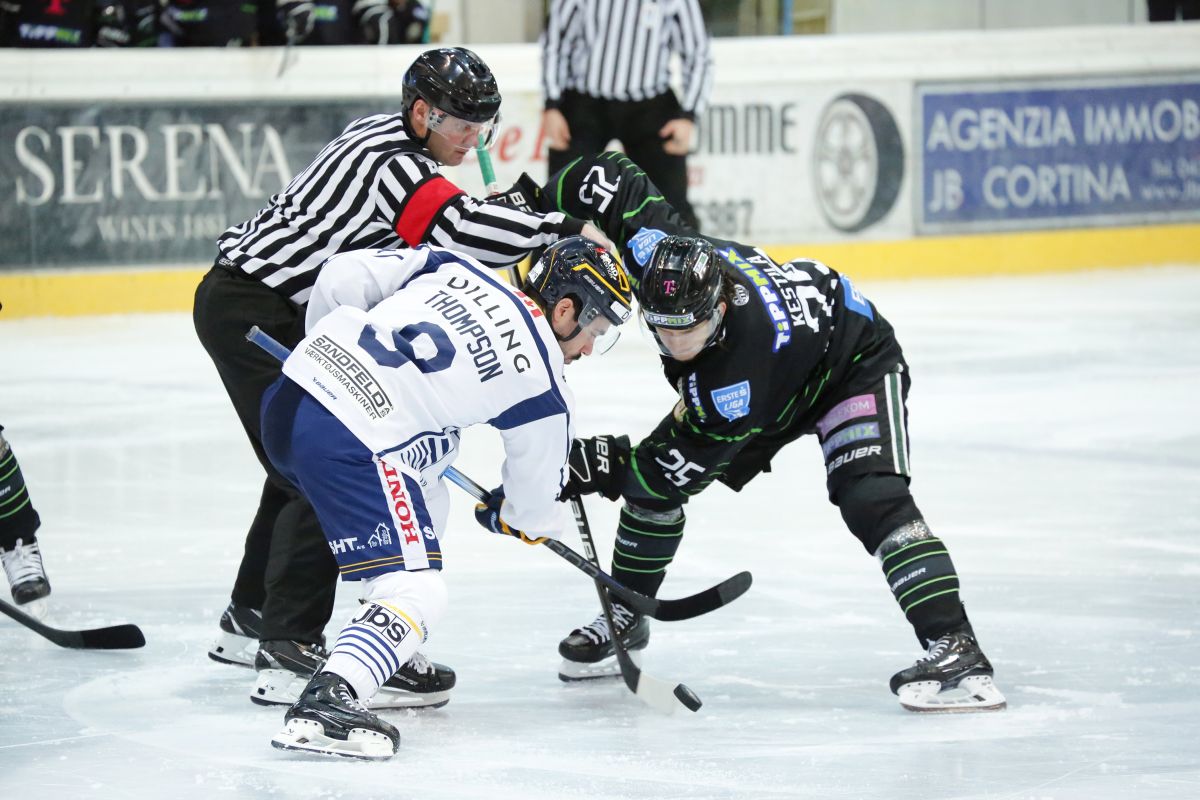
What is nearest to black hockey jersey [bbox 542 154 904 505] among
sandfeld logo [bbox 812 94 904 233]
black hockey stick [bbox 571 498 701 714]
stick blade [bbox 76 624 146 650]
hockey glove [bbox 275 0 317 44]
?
black hockey stick [bbox 571 498 701 714]

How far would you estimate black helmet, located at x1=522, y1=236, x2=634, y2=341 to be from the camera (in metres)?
2.79

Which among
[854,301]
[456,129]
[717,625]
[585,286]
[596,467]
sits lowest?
[717,625]


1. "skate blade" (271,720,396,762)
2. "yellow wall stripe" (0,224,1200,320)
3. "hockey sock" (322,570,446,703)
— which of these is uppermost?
"hockey sock" (322,570,446,703)

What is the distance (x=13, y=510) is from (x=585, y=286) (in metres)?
1.45

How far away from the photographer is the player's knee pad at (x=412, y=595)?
2674mm

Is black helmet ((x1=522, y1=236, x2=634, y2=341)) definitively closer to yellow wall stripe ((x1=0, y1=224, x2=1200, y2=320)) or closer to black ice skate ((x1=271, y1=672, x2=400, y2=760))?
black ice skate ((x1=271, y1=672, x2=400, y2=760))

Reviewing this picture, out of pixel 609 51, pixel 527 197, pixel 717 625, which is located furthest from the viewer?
pixel 609 51

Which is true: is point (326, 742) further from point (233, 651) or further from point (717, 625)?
point (717, 625)

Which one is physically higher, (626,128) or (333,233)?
(333,233)

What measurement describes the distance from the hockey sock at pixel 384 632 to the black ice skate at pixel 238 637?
0.67 metres

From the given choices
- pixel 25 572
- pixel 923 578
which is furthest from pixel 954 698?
pixel 25 572

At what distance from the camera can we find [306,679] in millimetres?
3045

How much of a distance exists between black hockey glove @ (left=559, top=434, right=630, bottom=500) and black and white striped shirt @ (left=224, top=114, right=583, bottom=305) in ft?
1.12

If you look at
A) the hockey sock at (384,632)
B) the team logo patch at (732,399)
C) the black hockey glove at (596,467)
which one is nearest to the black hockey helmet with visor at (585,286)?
the team logo patch at (732,399)
